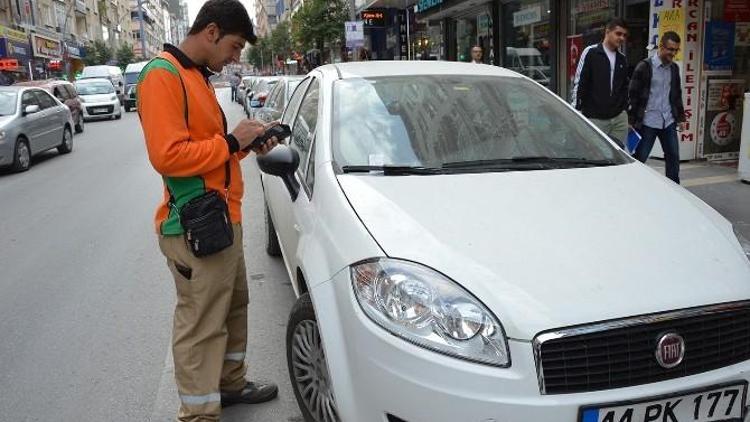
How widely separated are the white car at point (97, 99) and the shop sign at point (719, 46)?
70.6 ft

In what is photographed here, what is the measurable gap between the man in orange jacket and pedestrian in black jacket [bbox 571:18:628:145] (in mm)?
4537

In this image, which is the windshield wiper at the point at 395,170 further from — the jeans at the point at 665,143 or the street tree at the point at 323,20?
the street tree at the point at 323,20

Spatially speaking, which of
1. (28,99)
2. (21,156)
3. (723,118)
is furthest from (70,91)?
(723,118)

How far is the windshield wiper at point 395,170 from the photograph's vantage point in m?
2.97

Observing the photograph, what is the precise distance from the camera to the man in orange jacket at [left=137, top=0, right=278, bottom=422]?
7.93 ft

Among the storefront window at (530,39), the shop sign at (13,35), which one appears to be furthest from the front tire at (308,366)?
the shop sign at (13,35)

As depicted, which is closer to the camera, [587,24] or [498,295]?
[498,295]

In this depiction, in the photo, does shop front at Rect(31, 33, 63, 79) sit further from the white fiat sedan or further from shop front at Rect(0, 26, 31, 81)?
the white fiat sedan

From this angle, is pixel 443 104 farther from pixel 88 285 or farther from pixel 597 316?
pixel 88 285

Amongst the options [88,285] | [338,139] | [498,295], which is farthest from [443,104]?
[88,285]

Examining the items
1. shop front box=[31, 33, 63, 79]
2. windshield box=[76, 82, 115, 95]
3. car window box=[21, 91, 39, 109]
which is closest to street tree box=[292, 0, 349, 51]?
windshield box=[76, 82, 115, 95]

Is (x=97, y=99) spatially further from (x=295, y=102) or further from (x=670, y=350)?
(x=670, y=350)

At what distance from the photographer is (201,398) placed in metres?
2.74

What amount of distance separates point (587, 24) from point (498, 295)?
11.3m
